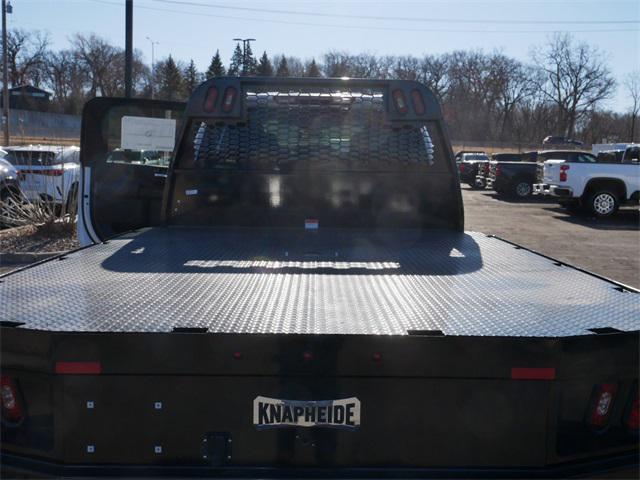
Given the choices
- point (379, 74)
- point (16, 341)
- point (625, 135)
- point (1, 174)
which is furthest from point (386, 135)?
point (625, 135)

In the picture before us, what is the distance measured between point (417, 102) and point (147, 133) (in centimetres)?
253

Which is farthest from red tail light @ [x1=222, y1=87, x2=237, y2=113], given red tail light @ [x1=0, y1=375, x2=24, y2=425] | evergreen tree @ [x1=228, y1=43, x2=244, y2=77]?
evergreen tree @ [x1=228, y1=43, x2=244, y2=77]

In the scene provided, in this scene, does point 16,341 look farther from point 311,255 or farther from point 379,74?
point 379,74

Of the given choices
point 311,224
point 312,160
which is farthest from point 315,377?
point 312,160

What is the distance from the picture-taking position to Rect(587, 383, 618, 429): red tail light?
7.34 ft

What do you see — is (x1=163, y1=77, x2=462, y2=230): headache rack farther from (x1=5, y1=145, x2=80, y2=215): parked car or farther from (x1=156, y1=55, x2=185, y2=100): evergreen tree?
(x1=156, y1=55, x2=185, y2=100): evergreen tree

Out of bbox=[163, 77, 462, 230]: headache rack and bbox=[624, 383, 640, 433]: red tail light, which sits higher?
bbox=[163, 77, 462, 230]: headache rack

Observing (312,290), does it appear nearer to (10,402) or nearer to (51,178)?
(10,402)

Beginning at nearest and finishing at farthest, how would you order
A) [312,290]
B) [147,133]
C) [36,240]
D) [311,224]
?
[312,290] → [311,224] → [147,133] → [36,240]

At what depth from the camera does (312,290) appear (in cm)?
274

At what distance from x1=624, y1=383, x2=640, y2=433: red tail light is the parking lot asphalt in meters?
8.53

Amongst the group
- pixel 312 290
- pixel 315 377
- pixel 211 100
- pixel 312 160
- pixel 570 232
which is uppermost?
pixel 211 100

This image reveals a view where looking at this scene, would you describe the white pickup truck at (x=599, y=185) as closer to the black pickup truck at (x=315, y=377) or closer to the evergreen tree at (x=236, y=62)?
the evergreen tree at (x=236, y=62)

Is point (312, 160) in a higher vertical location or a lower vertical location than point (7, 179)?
higher
